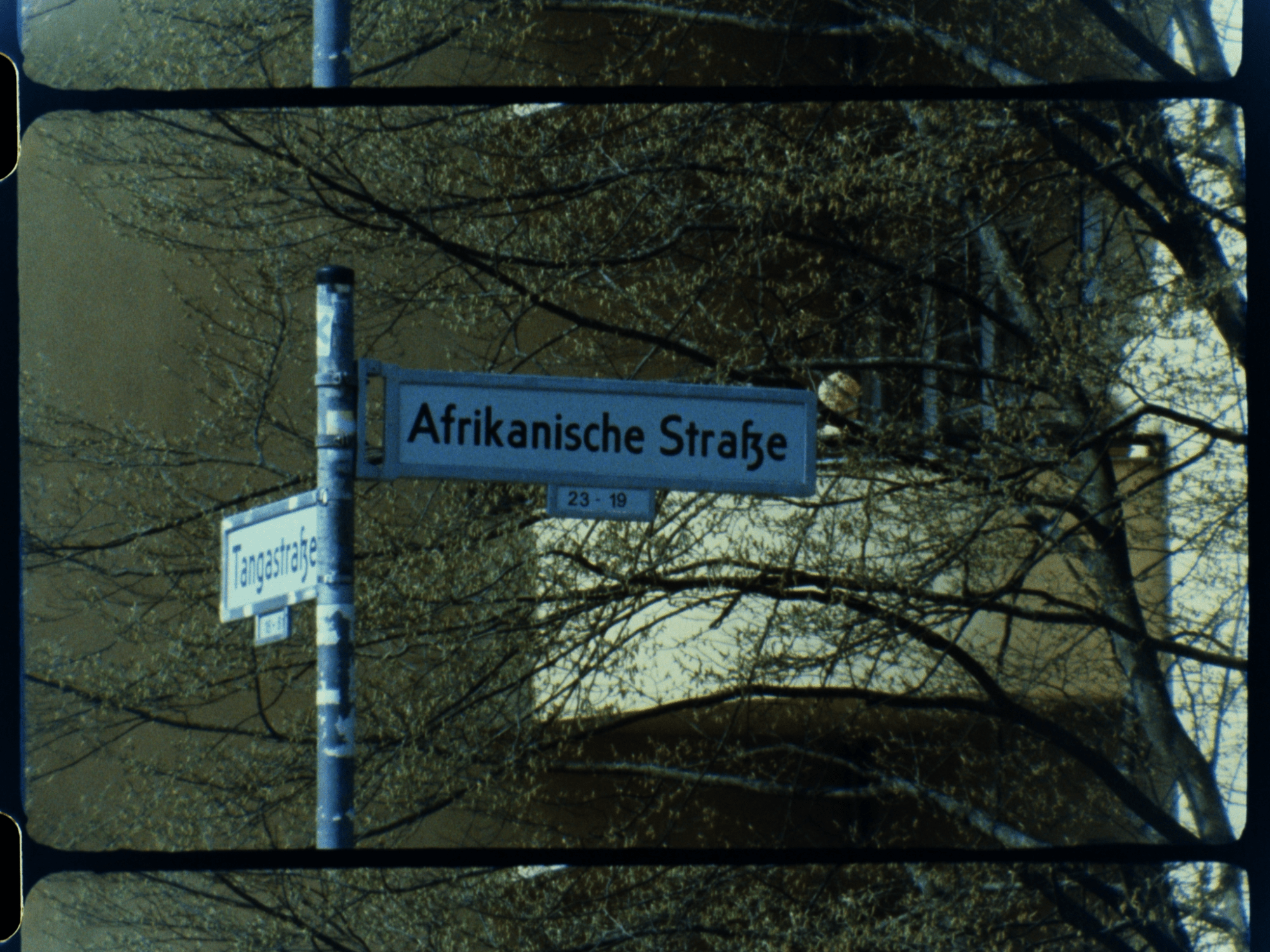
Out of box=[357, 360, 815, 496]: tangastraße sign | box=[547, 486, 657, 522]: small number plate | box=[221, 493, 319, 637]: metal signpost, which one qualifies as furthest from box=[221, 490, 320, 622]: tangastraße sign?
box=[547, 486, 657, 522]: small number plate

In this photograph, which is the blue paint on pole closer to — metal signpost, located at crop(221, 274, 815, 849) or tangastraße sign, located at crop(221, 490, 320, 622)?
metal signpost, located at crop(221, 274, 815, 849)

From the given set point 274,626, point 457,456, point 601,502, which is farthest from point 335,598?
point 601,502

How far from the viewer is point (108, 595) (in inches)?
176

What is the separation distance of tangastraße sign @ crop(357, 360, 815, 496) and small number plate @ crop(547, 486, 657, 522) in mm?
13

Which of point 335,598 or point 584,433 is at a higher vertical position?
point 584,433

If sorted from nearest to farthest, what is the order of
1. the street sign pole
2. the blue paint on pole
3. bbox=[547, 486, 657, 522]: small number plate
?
the street sign pole < bbox=[547, 486, 657, 522]: small number plate < the blue paint on pole

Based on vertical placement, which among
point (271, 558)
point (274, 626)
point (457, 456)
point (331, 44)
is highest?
point (331, 44)

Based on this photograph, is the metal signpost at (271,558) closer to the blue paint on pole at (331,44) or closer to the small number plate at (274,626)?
the small number plate at (274,626)

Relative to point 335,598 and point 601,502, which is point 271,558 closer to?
point 335,598

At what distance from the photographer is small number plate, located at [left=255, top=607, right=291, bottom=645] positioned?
2221 mm

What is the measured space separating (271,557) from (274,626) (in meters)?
0.12

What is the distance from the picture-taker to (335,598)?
2182mm

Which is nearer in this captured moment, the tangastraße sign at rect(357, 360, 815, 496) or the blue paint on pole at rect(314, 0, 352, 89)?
the tangastraße sign at rect(357, 360, 815, 496)

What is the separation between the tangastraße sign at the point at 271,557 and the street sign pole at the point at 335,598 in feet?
0.08
